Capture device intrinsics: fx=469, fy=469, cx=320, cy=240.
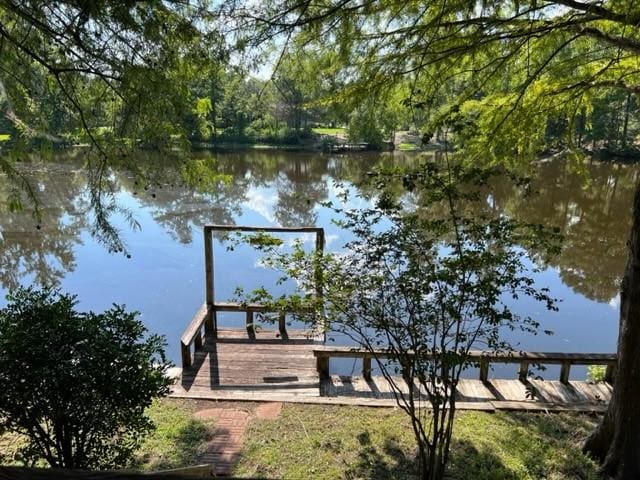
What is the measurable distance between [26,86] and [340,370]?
5.96 m

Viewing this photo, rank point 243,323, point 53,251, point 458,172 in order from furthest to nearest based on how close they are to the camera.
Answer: point 53,251 < point 243,323 < point 458,172

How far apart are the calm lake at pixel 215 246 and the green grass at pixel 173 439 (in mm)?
2053

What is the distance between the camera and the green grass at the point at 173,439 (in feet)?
13.5

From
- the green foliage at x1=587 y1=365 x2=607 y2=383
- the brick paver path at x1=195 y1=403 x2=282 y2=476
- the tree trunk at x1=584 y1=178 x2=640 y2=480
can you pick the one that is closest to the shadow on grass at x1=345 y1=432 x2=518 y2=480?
the tree trunk at x1=584 y1=178 x2=640 y2=480

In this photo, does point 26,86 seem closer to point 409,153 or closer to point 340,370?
point 340,370

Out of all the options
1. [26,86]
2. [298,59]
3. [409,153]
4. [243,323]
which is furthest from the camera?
[409,153]

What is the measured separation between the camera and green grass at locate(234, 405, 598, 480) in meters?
3.98

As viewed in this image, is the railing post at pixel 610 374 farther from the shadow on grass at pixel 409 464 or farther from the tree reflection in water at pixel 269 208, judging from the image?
the shadow on grass at pixel 409 464

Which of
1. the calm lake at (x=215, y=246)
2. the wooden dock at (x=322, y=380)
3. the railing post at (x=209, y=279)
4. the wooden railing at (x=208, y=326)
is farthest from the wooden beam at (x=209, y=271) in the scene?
the calm lake at (x=215, y=246)

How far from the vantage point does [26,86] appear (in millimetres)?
2979

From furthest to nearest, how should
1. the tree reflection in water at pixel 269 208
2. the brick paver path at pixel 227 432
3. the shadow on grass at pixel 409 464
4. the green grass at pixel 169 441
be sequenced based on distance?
the tree reflection in water at pixel 269 208, the brick paver path at pixel 227 432, the green grass at pixel 169 441, the shadow on grass at pixel 409 464

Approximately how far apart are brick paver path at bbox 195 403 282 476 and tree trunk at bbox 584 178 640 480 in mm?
3115

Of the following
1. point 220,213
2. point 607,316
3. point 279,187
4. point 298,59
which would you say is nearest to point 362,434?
point 298,59

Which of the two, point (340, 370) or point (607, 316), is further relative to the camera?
point (607, 316)
